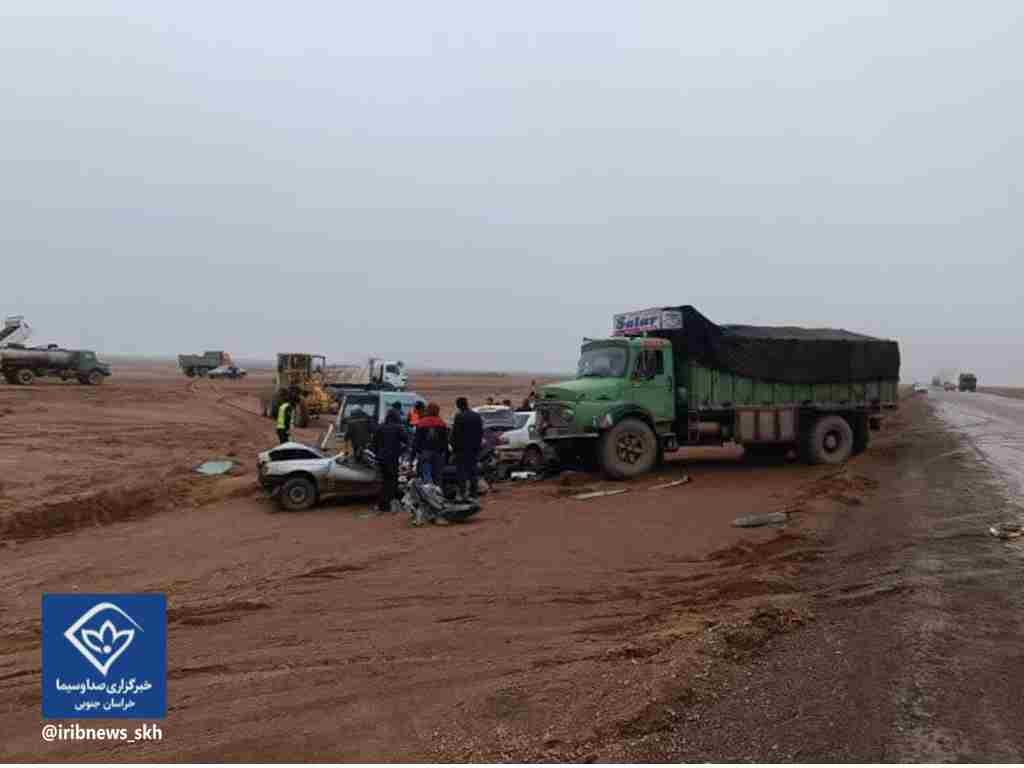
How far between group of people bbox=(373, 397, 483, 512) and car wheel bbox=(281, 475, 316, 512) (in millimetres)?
1167

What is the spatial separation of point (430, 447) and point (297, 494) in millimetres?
2311

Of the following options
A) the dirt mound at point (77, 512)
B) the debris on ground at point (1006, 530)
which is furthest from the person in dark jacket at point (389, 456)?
the debris on ground at point (1006, 530)

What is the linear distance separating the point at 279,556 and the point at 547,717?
5.37 meters

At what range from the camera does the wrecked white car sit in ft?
39.9

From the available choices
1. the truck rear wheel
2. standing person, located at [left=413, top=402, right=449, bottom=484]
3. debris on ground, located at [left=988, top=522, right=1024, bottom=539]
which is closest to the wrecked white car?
standing person, located at [left=413, top=402, right=449, bottom=484]

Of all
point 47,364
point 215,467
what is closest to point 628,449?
point 215,467

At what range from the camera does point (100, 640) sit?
5.04 metres

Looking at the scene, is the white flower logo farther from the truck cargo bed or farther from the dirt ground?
the truck cargo bed

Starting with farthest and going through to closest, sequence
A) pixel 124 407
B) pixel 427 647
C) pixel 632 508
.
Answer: pixel 124 407 → pixel 632 508 → pixel 427 647

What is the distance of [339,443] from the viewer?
49.8 ft

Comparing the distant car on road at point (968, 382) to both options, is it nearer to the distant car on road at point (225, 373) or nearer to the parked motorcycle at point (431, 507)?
the distant car on road at point (225, 373)

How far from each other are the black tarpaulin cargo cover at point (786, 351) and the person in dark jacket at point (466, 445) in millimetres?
5467

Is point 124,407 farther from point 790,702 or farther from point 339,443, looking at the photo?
point 790,702

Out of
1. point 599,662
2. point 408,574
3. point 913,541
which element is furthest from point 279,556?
point 913,541
